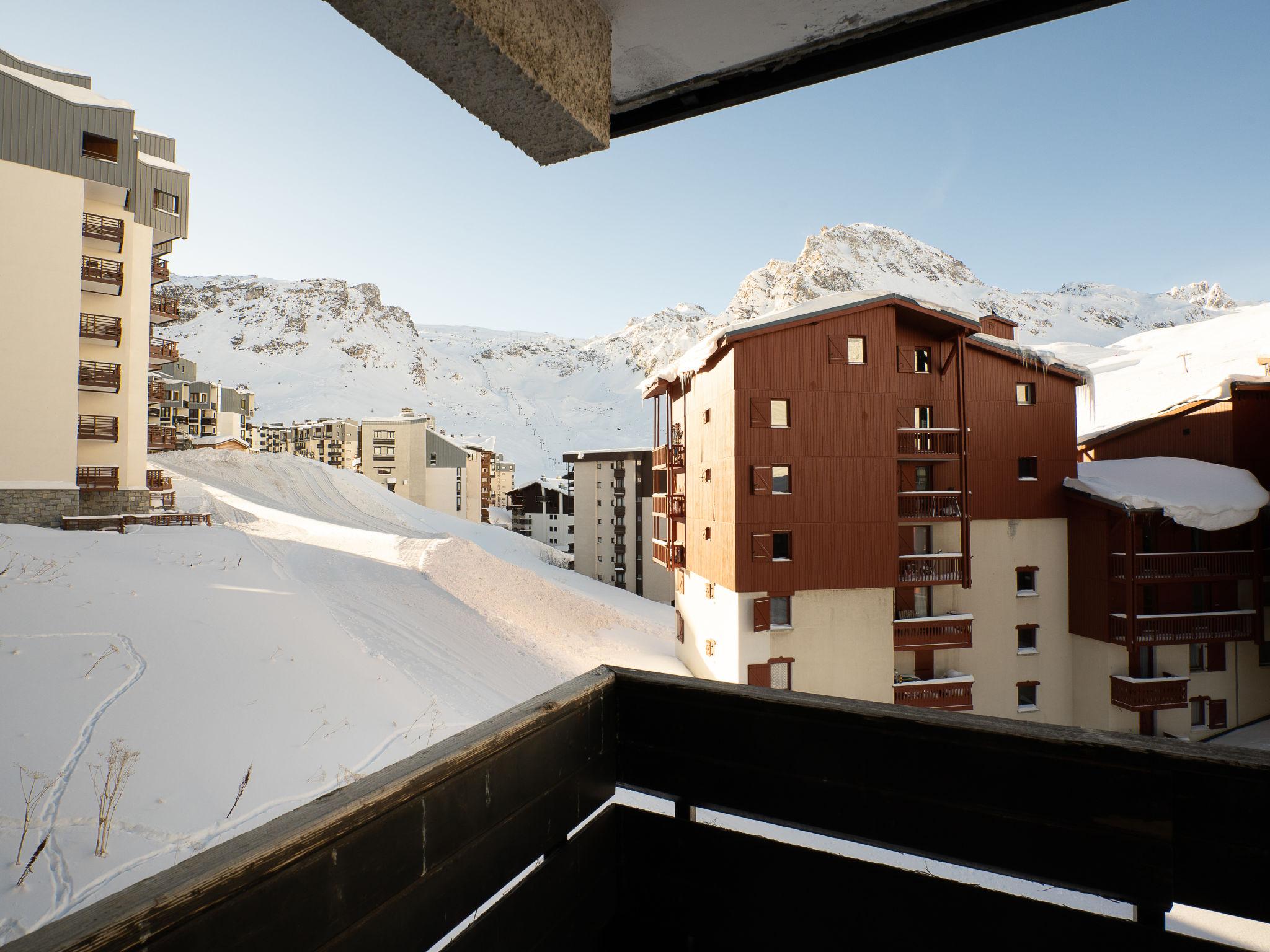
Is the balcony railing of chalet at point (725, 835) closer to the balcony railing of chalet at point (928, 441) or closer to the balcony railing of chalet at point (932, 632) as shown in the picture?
the balcony railing of chalet at point (928, 441)

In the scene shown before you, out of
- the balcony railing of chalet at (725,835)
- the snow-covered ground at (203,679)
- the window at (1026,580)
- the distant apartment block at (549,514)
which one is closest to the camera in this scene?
the balcony railing of chalet at (725,835)

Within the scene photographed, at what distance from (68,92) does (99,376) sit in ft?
31.2

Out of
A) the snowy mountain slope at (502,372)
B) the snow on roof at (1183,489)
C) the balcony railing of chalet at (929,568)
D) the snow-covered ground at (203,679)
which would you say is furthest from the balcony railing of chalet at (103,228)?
the snowy mountain slope at (502,372)

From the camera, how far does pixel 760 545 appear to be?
1526cm

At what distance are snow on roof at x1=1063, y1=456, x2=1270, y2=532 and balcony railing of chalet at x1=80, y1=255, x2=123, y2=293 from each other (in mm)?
31375

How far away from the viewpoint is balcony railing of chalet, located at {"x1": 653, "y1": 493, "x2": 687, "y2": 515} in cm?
2108

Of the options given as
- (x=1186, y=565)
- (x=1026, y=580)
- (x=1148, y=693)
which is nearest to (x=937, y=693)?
(x=1026, y=580)

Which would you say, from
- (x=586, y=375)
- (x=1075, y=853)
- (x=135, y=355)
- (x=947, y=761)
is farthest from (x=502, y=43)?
(x=586, y=375)

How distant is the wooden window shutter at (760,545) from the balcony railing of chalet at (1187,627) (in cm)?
1010

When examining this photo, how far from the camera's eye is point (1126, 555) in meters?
16.0

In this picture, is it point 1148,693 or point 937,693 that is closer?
point 937,693

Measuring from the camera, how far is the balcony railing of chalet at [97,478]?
19781mm

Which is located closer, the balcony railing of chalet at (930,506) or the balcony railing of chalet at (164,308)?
the balcony railing of chalet at (930,506)

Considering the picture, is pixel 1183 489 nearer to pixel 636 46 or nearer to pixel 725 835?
pixel 725 835
